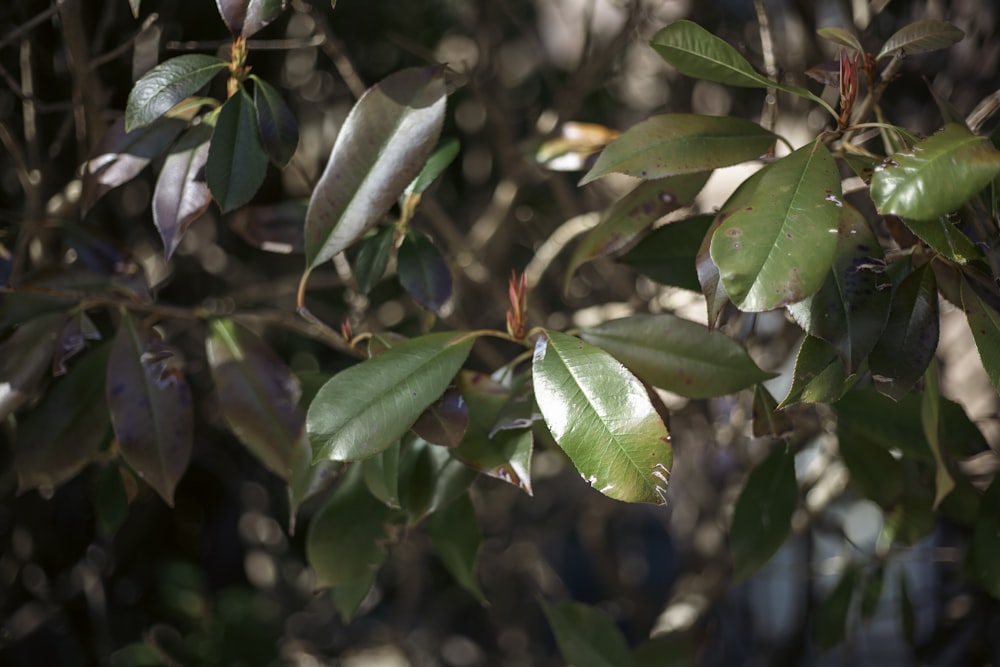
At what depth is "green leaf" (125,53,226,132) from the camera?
2.41 ft

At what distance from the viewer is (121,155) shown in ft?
2.70

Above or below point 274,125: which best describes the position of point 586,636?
below

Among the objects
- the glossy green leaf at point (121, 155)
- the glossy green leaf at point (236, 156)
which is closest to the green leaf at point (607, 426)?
the glossy green leaf at point (236, 156)

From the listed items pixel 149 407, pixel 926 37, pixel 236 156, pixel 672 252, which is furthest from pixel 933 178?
pixel 149 407

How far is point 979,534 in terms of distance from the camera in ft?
3.00

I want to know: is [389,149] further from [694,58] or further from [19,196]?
[19,196]

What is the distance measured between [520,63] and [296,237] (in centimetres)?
125

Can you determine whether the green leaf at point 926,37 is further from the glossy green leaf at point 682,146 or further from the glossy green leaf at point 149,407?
the glossy green leaf at point 149,407

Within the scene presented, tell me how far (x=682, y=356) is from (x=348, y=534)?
36 cm

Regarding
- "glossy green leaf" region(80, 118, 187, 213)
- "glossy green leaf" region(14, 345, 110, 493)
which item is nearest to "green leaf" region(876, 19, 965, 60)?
"glossy green leaf" region(80, 118, 187, 213)

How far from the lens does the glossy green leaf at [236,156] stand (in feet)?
2.48

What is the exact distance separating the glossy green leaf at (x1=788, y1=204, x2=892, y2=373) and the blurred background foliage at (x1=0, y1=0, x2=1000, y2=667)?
0.41 m

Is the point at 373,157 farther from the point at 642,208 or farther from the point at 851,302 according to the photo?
the point at 851,302

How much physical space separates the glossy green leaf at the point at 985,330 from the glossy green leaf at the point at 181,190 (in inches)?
Result: 23.3
